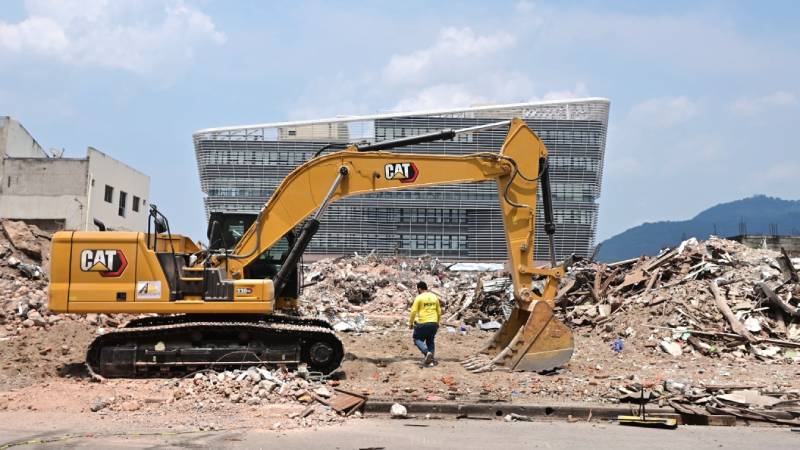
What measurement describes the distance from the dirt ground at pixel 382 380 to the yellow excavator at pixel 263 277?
537mm

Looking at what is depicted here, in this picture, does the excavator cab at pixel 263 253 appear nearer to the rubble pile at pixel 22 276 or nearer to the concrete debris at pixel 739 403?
the rubble pile at pixel 22 276

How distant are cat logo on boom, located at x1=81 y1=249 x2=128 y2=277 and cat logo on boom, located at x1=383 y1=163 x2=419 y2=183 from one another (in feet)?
14.0

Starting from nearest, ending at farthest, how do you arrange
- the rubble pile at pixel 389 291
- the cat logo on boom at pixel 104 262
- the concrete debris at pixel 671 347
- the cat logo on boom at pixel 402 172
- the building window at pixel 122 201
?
the cat logo on boom at pixel 104 262, the cat logo on boom at pixel 402 172, the concrete debris at pixel 671 347, the rubble pile at pixel 389 291, the building window at pixel 122 201

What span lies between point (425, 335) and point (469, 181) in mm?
2673

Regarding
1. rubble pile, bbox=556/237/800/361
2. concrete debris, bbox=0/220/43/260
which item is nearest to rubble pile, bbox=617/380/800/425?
rubble pile, bbox=556/237/800/361

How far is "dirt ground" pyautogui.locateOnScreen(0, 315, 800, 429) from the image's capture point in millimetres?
9227

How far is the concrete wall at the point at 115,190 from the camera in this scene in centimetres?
3469

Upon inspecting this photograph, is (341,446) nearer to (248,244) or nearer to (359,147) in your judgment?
(248,244)

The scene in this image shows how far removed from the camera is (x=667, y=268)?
58.9ft

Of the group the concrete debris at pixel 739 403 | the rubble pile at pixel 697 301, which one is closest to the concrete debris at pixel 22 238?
the rubble pile at pixel 697 301

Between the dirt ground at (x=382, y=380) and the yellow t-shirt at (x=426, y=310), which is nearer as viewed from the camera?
the dirt ground at (x=382, y=380)

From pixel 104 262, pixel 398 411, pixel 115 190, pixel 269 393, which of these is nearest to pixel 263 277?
pixel 104 262

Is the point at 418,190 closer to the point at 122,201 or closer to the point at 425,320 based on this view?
the point at 122,201

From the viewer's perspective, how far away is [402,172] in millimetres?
A: 11836
